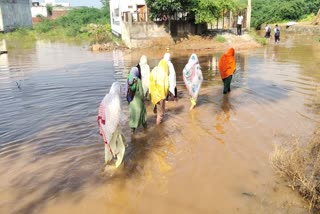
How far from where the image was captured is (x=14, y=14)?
127 feet

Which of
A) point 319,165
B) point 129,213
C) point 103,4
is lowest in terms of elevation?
point 129,213

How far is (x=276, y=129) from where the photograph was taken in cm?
680

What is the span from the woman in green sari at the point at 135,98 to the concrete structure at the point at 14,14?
34129mm

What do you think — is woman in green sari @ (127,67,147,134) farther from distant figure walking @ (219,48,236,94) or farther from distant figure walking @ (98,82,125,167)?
distant figure walking @ (219,48,236,94)

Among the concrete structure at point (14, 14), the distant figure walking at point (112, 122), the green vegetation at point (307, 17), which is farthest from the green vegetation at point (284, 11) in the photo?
the distant figure walking at point (112, 122)

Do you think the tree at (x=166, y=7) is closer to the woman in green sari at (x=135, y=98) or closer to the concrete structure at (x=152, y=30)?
the concrete structure at (x=152, y=30)

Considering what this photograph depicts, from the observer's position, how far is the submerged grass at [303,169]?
420 cm

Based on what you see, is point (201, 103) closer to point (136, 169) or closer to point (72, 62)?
point (136, 169)

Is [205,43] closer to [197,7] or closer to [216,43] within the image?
[216,43]

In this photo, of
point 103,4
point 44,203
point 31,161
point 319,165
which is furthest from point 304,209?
point 103,4

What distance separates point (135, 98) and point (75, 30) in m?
33.2

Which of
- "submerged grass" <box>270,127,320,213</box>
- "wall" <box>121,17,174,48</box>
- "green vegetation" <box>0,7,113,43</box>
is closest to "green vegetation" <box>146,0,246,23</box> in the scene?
"wall" <box>121,17,174,48</box>

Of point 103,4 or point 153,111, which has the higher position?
point 103,4

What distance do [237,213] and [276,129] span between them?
315 cm
